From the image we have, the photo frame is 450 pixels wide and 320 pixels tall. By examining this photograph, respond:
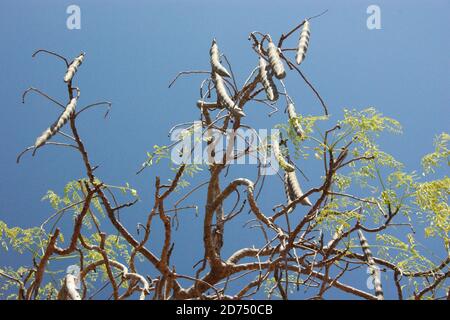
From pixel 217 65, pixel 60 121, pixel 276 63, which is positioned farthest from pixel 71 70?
pixel 276 63

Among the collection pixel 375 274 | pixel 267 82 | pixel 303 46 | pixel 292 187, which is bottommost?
pixel 375 274

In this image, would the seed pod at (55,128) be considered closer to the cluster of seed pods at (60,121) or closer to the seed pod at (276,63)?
the cluster of seed pods at (60,121)

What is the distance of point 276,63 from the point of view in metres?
1.06

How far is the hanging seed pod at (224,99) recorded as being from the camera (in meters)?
1.00

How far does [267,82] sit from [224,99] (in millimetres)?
82

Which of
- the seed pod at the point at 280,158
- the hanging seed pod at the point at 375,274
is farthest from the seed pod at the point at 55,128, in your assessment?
the hanging seed pod at the point at 375,274

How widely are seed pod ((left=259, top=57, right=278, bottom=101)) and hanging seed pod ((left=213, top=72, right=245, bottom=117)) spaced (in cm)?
6

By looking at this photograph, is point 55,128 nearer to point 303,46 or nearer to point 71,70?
point 71,70

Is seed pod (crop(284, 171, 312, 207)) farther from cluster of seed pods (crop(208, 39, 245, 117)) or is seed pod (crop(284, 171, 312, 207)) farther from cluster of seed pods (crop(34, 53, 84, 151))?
cluster of seed pods (crop(34, 53, 84, 151))

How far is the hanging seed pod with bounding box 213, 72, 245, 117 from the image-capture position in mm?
997

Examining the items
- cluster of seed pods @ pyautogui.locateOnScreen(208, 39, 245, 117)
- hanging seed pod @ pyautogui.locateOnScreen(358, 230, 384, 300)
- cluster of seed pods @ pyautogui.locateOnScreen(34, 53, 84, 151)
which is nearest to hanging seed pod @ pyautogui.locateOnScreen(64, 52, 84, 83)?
cluster of seed pods @ pyautogui.locateOnScreen(34, 53, 84, 151)

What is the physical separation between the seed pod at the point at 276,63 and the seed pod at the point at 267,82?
0.03 metres
